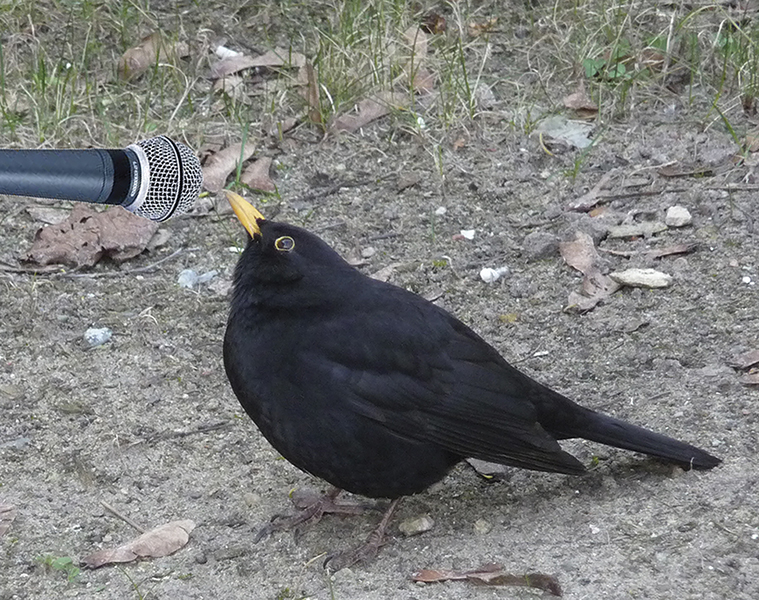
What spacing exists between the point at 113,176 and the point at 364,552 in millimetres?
1611

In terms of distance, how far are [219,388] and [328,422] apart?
3.87ft

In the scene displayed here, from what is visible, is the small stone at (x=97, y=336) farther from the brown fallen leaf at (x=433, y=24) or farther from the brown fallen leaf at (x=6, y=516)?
the brown fallen leaf at (x=433, y=24)

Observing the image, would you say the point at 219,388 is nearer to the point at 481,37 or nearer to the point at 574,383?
the point at 574,383

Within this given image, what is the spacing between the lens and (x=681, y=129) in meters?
6.20

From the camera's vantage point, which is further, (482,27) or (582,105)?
(482,27)

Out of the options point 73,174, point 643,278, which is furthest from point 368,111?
point 73,174

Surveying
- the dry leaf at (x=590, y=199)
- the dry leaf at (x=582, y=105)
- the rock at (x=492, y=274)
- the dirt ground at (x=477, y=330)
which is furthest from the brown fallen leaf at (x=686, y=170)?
the rock at (x=492, y=274)

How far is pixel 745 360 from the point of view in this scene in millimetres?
4551

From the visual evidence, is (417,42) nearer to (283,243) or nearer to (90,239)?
(90,239)

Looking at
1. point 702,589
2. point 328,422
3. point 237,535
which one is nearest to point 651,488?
point 702,589

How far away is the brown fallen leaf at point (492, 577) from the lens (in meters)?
3.52

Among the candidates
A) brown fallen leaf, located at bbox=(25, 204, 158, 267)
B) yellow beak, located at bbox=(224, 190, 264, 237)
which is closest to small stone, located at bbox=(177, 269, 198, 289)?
brown fallen leaf, located at bbox=(25, 204, 158, 267)

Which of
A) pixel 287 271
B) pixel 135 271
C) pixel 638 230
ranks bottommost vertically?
pixel 135 271

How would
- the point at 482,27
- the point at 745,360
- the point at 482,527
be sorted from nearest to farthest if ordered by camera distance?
1. the point at 482,527
2. the point at 745,360
3. the point at 482,27
